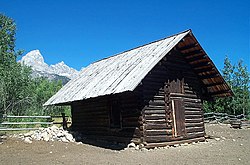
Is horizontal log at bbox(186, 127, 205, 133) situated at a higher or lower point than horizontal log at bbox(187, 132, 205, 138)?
higher

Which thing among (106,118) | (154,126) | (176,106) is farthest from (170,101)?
(106,118)

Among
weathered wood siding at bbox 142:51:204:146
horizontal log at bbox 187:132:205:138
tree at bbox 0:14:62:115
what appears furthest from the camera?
tree at bbox 0:14:62:115

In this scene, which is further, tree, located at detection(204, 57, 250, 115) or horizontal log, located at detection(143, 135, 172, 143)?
tree, located at detection(204, 57, 250, 115)

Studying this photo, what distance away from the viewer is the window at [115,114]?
14869mm

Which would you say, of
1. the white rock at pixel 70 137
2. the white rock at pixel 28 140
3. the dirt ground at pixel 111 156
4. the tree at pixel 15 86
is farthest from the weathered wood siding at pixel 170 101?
the tree at pixel 15 86

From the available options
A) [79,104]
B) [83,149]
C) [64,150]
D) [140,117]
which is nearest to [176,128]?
[140,117]

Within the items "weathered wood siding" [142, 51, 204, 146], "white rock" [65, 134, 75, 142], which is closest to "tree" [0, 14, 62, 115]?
"white rock" [65, 134, 75, 142]

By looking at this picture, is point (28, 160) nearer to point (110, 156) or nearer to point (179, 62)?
point (110, 156)

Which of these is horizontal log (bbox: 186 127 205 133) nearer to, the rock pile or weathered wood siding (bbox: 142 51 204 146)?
weathered wood siding (bbox: 142 51 204 146)

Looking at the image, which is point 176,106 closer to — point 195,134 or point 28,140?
point 195,134

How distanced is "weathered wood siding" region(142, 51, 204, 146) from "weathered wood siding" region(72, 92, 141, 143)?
0.62 metres

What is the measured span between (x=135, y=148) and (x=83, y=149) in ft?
9.11

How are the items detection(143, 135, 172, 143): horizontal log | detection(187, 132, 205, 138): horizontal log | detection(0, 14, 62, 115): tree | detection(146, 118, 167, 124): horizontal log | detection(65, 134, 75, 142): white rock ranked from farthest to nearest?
detection(0, 14, 62, 115): tree < detection(65, 134, 75, 142): white rock < detection(187, 132, 205, 138): horizontal log < detection(146, 118, 167, 124): horizontal log < detection(143, 135, 172, 143): horizontal log

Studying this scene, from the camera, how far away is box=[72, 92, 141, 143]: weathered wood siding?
44.8 ft
